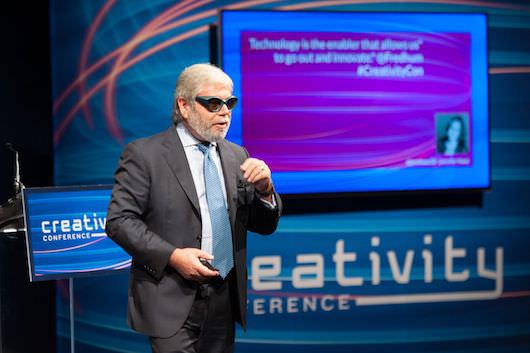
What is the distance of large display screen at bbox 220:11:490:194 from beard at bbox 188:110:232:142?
1690mm

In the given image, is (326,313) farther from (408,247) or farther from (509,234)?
(509,234)

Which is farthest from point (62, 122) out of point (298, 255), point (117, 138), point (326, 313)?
point (326, 313)

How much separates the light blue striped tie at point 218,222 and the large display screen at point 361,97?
5.58ft

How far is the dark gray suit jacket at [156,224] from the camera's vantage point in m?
2.52

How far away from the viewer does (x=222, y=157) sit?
2.74 meters

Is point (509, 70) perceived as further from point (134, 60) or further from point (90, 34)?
point (90, 34)

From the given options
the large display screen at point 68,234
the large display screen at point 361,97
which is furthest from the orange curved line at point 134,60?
the large display screen at point 68,234

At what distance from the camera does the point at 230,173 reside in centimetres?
273

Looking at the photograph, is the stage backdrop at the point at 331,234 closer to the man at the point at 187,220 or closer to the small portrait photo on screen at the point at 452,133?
the small portrait photo on screen at the point at 452,133

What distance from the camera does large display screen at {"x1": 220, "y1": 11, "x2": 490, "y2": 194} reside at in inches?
171

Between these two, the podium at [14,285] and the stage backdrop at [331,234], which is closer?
the podium at [14,285]

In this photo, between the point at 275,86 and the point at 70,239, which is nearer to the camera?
the point at 70,239

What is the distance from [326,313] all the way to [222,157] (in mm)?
2125

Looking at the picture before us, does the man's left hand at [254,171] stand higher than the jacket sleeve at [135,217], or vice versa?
the man's left hand at [254,171]
